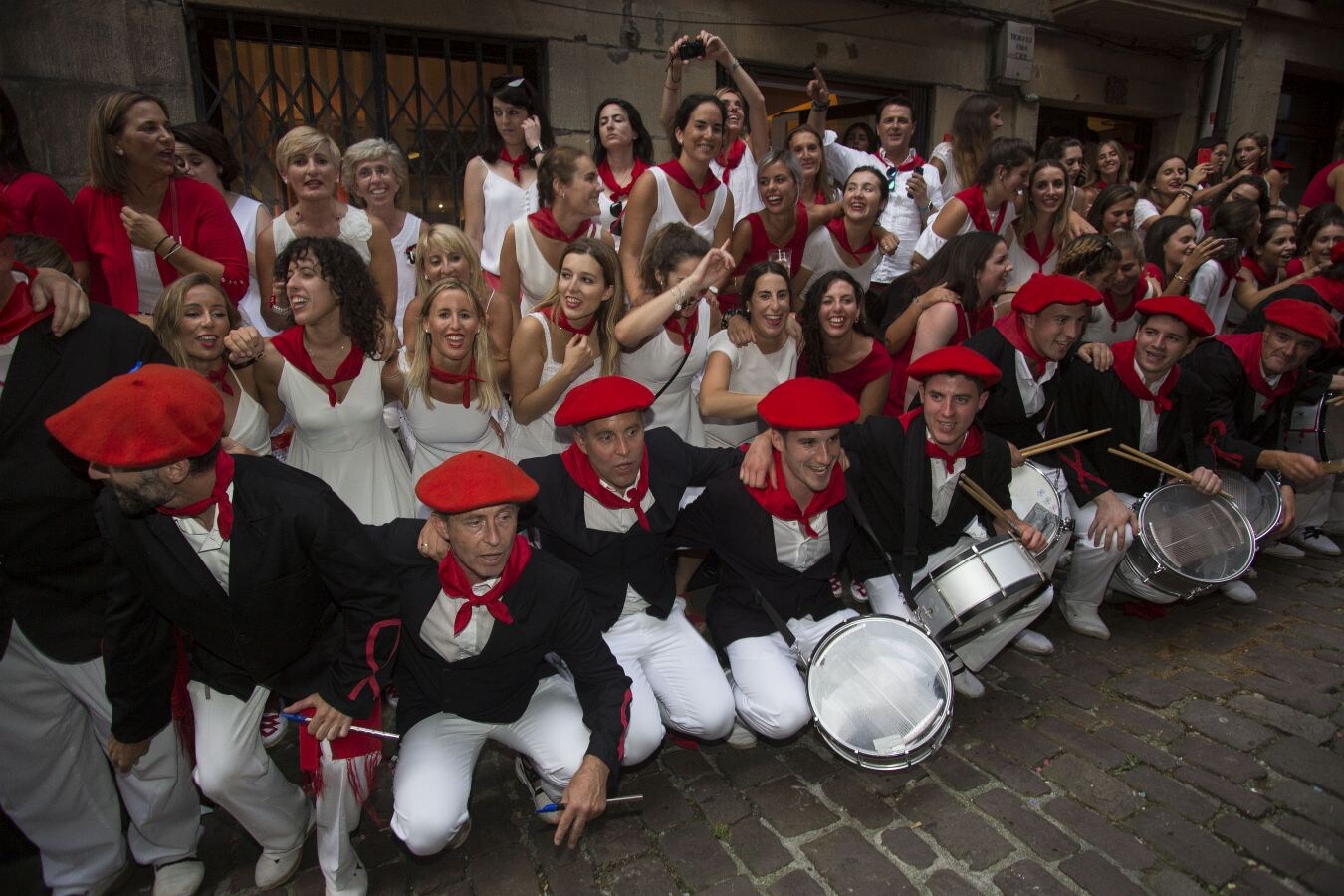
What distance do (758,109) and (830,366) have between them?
2492 mm

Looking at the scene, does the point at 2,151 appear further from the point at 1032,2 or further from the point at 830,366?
the point at 1032,2

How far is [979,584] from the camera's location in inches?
125

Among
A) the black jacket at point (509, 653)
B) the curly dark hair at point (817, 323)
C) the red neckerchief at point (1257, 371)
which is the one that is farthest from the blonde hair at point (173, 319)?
the red neckerchief at point (1257, 371)

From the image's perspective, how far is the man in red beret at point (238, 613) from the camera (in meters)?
2.18

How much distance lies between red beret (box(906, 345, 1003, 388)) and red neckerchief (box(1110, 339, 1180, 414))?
131 centimetres

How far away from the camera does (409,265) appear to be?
15.3 feet

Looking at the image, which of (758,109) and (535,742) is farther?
(758,109)

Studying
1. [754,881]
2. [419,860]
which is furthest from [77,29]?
[754,881]

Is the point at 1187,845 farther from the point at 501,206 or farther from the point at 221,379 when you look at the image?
the point at 501,206

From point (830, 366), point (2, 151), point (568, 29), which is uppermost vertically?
point (568, 29)

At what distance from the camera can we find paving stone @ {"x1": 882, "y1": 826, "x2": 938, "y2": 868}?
106 inches

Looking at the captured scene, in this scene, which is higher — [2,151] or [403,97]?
[403,97]

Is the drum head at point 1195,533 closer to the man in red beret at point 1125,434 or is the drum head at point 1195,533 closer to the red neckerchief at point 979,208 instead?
the man in red beret at point 1125,434

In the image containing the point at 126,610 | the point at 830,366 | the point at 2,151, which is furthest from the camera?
the point at 830,366
